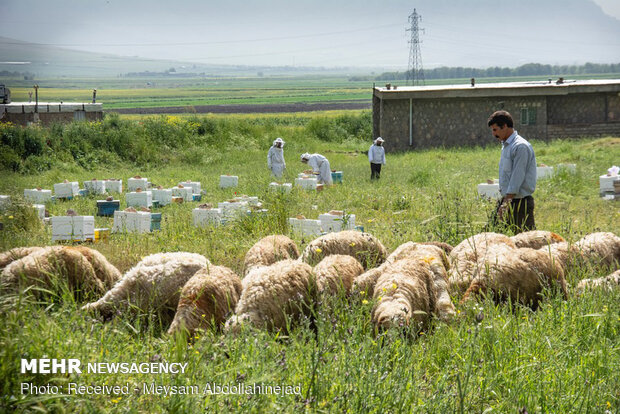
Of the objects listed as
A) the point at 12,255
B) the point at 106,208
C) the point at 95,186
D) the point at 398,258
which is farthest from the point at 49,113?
the point at 398,258

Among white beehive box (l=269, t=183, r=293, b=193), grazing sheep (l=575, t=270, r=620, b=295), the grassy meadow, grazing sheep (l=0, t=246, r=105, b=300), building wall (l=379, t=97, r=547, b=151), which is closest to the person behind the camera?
the grassy meadow

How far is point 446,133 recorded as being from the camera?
110 feet

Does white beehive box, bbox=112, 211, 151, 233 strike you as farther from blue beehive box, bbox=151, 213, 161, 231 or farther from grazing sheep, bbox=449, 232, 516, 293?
grazing sheep, bbox=449, 232, 516, 293

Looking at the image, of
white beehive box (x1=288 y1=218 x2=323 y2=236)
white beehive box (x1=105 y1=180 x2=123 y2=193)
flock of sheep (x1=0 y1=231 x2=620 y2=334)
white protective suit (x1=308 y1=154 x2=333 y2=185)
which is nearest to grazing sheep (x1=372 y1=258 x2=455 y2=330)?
flock of sheep (x1=0 y1=231 x2=620 y2=334)

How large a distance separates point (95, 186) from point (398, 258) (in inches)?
565

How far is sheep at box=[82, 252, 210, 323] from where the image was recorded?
5.62m

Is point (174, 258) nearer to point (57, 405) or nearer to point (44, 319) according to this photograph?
point (44, 319)

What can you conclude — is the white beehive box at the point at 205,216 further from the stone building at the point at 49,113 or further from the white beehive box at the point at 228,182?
the stone building at the point at 49,113

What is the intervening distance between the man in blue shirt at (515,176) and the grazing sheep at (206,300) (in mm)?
4269

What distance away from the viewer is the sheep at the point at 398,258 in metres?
5.83

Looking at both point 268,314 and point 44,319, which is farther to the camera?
point 268,314

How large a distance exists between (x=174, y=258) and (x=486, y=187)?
11.3 meters

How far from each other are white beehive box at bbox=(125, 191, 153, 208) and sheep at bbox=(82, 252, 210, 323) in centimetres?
1051

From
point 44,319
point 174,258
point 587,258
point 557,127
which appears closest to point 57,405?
point 44,319
